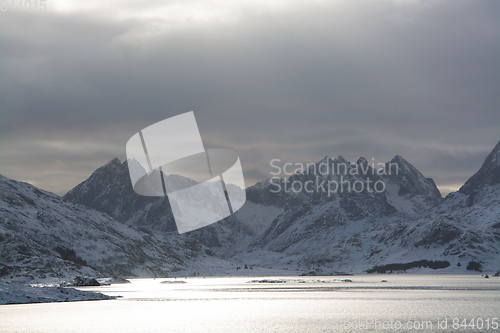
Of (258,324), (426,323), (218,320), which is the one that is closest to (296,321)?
(258,324)

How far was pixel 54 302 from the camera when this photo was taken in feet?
425


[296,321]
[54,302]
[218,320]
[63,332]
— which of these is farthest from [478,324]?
[54,302]

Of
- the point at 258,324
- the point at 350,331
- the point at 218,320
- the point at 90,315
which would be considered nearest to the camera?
the point at 350,331

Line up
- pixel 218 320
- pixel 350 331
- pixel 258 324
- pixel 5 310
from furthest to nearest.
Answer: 1. pixel 5 310
2. pixel 218 320
3. pixel 258 324
4. pixel 350 331

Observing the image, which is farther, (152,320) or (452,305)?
(452,305)

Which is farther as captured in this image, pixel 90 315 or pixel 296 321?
pixel 90 315

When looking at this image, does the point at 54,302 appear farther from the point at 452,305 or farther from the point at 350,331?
the point at 452,305

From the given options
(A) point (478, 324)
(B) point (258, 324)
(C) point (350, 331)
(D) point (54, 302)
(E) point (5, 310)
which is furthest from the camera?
(D) point (54, 302)

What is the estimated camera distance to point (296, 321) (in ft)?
281

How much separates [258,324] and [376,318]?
20.7 m

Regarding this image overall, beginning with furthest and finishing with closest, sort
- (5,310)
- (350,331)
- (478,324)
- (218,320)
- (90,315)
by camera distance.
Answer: (5,310)
(90,315)
(218,320)
(478,324)
(350,331)

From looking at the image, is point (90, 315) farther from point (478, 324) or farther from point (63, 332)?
point (478, 324)

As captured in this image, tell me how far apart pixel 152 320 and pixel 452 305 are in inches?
2553

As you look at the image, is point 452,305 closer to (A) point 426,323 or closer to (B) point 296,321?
(A) point 426,323
